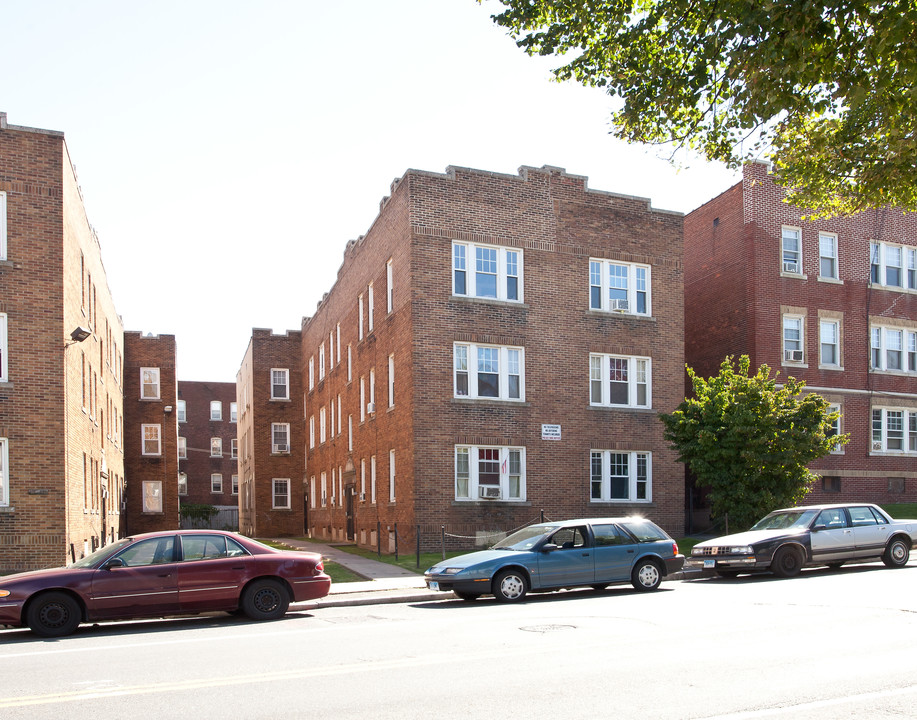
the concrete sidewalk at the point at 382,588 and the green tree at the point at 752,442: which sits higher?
the green tree at the point at 752,442

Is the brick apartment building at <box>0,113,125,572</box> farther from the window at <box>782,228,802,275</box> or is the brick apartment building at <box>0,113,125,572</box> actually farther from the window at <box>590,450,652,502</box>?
the window at <box>782,228,802,275</box>

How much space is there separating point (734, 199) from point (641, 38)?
23191 mm

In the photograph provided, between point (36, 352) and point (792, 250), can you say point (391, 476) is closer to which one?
point (36, 352)

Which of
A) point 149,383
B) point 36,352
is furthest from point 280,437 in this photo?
point 36,352

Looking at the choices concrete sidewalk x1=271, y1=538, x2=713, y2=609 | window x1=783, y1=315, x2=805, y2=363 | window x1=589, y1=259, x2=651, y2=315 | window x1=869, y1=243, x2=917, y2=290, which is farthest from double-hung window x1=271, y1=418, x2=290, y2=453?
window x1=869, y1=243, x2=917, y2=290

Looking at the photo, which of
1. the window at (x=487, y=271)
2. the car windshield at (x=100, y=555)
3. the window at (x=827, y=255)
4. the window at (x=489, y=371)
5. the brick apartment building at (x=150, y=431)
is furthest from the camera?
the brick apartment building at (x=150, y=431)

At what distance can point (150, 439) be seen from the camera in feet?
156

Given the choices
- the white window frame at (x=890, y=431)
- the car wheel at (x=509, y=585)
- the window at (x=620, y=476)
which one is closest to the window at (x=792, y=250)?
the white window frame at (x=890, y=431)

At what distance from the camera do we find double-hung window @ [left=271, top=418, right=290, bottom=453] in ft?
158

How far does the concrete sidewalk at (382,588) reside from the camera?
53.8 feet

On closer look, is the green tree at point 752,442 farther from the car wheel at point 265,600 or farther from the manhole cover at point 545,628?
the car wheel at point 265,600

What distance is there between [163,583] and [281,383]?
36.6 meters

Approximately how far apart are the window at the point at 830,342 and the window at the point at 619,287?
7.09 meters

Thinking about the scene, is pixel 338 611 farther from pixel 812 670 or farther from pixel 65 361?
pixel 65 361
